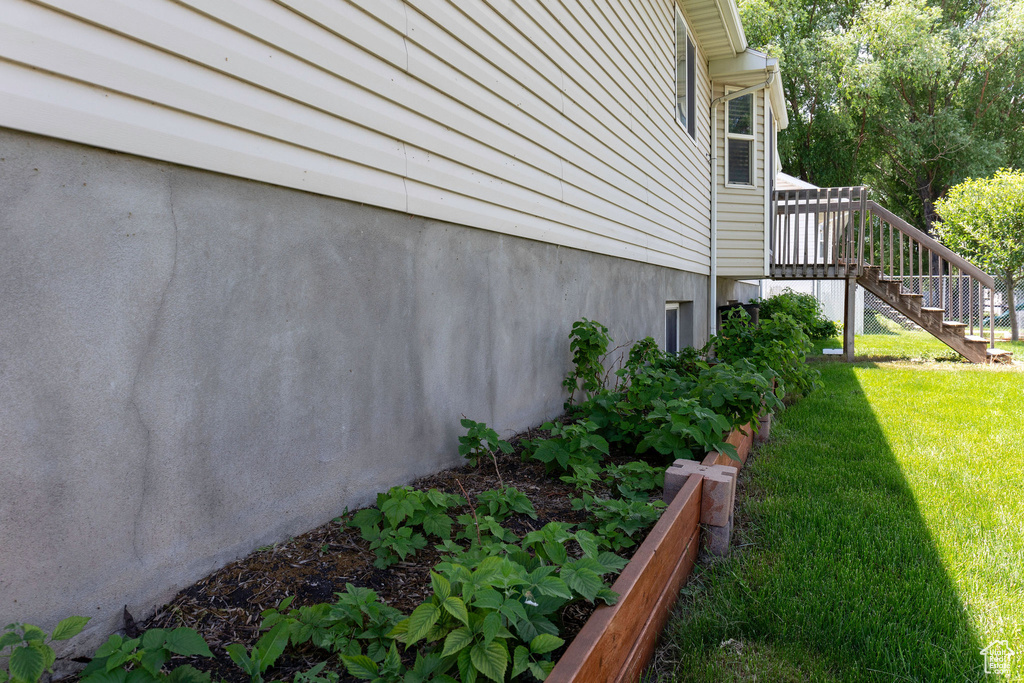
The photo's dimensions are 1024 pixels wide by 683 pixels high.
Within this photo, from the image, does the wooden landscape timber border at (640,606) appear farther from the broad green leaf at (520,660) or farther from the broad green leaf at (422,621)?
the broad green leaf at (422,621)

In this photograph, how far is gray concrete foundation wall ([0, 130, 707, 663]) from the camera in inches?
65.4

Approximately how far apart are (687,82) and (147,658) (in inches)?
348

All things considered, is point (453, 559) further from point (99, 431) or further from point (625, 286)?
point (625, 286)

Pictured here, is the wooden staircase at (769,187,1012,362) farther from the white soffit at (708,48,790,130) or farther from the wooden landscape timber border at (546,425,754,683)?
the wooden landscape timber border at (546,425,754,683)

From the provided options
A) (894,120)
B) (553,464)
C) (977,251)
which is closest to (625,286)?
(553,464)

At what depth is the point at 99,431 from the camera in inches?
70.8

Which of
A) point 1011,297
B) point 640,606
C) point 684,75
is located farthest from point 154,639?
point 1011,297

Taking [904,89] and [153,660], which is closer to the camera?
[153,660]

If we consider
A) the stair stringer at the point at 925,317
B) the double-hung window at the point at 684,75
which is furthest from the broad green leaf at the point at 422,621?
the stair stringer at the point at 925,317

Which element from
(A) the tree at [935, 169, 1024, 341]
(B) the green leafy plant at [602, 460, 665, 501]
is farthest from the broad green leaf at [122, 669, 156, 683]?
(A) the tree at [935, 169, 1024, 341]

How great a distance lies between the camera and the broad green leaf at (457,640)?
1.55 m

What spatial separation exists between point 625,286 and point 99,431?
496cm

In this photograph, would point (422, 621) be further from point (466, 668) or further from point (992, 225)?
point (992, 225)

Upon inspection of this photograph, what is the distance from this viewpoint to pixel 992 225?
14.8 metres
